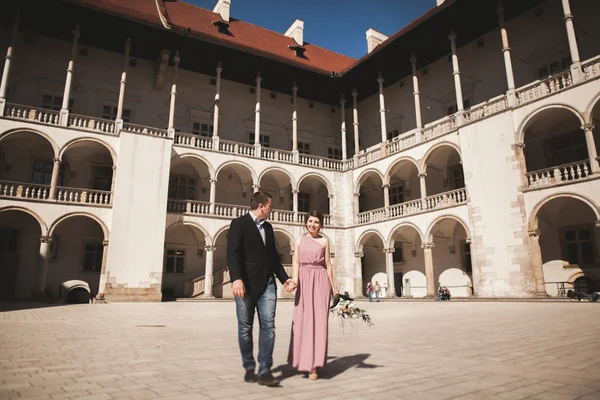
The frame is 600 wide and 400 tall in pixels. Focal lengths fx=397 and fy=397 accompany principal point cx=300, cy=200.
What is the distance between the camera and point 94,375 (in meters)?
3.80

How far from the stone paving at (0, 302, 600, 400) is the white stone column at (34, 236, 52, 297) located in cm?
1298

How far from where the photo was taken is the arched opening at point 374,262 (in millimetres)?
27656

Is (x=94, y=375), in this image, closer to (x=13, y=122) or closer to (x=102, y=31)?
(x=13, y=122)

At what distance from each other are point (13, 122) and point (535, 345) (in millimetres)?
22518

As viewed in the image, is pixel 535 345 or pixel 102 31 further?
pixel 102 31

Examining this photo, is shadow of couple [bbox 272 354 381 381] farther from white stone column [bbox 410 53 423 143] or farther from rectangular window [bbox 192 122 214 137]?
rectangular window [bbox 192 122 214 137]

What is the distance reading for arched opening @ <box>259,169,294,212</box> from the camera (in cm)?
2775

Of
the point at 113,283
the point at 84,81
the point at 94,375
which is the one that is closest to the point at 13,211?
the point at 113,283

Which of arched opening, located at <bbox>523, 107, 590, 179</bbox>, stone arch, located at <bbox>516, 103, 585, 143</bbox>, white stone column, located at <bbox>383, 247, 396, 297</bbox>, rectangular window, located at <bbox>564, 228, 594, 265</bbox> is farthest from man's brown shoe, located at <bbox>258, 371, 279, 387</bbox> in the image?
white stone column, located at <bbox>383, 247, 396, 297</bbox>

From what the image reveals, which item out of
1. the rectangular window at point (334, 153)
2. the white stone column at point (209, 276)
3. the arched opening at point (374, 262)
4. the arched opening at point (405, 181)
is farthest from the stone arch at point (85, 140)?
the arched opening at point (374, 262)

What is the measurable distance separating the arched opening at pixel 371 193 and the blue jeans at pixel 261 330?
24022mm

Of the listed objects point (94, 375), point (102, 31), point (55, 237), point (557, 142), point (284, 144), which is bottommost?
point (94, 375)

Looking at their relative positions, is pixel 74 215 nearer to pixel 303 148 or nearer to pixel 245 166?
pixel 245 166

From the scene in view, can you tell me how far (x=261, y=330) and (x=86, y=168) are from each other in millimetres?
22430
